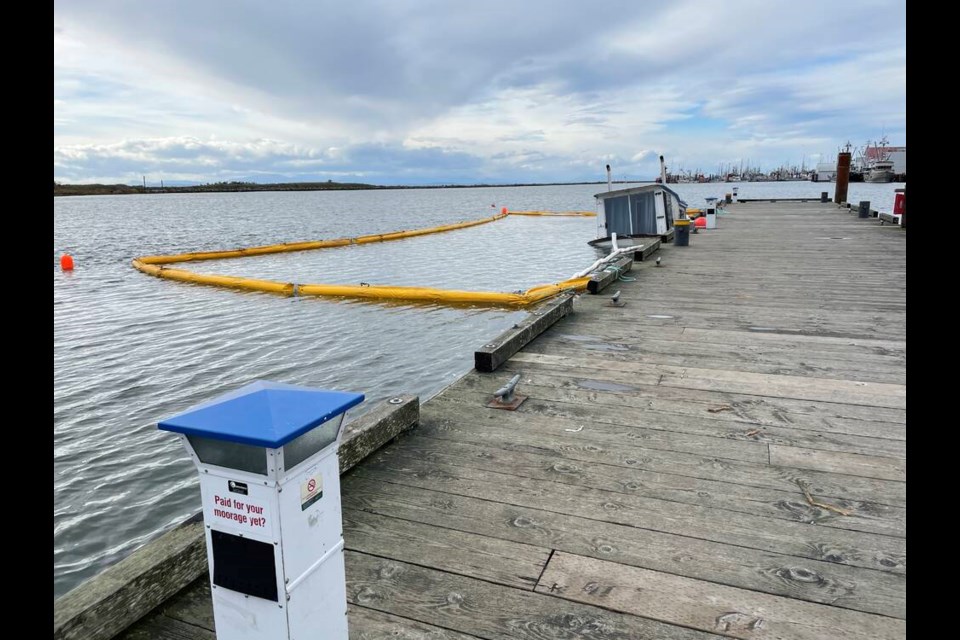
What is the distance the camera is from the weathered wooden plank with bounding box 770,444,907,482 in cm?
366

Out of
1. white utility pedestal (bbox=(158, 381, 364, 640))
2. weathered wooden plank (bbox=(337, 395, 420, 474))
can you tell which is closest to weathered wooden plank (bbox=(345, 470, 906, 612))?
weathered wooden plank (bbox=(337, 395, 420, 474))

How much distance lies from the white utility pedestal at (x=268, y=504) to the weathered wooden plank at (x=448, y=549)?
83cm

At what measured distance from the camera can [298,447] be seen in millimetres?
1956

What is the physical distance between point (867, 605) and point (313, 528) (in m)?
2.33

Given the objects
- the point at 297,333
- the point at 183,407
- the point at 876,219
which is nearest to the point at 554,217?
the point at 876,219

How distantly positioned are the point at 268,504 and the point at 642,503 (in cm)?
221

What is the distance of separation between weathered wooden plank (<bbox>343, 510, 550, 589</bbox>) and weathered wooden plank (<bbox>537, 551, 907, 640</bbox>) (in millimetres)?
123

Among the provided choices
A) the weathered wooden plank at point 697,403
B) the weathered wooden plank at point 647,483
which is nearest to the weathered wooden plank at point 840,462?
the weathered wooden plank at point 647,483

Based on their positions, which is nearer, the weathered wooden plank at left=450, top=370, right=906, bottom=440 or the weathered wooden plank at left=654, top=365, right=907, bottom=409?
the weathered wooden plank at left=450, top=370, right=906, bottom=440

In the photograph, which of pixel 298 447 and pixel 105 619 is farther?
pixel 105 619

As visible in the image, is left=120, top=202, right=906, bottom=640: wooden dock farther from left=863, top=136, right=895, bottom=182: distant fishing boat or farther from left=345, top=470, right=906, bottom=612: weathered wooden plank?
left=863, top=136, right=895, bottom=182: distant fishing boat
